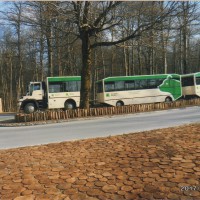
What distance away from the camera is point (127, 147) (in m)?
7.61

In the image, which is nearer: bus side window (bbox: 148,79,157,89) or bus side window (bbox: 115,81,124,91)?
bus side window (bbox: 115,81,124,91)

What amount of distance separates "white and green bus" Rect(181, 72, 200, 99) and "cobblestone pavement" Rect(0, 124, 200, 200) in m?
24.5

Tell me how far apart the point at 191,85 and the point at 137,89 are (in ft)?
21.2

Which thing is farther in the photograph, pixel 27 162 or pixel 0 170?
pixel 27 162

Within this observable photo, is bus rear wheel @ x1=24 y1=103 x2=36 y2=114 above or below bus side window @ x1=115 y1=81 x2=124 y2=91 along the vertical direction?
below

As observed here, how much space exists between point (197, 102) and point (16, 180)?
22.0 m

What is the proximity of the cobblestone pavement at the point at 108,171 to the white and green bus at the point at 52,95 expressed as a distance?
17890 mm

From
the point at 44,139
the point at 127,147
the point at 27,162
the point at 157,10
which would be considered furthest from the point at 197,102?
the point at 27,162

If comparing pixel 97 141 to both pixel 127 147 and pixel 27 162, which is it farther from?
pixel 27 162

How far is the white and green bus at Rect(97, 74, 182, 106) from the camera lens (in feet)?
93.3

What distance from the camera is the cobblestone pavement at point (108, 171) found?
4.73 meters

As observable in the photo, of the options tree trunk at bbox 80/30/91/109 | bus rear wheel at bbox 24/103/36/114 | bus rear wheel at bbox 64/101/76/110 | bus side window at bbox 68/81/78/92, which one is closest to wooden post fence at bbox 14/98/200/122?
tree trunk at bbox 80/30/91/109

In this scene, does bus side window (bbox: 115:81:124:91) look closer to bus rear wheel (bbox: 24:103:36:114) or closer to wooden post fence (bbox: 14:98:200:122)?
wooden post fence (bbox: 14:98:200:122)

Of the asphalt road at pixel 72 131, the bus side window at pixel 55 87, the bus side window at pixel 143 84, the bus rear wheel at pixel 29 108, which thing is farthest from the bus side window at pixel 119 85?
the asphalt road at pixel 72 131
